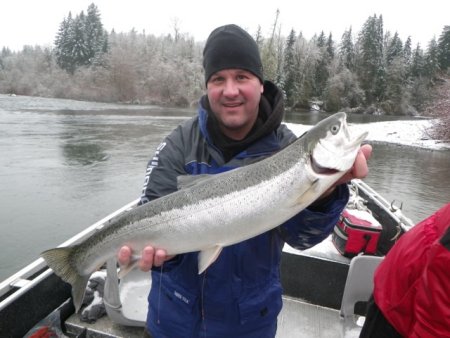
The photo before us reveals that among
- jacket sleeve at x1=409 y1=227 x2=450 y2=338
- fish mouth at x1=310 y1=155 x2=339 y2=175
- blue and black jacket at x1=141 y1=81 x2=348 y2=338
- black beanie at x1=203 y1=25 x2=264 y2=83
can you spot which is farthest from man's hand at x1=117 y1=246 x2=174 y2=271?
jacket sleeve at x1=409 y1=227 x2=450 y2=338

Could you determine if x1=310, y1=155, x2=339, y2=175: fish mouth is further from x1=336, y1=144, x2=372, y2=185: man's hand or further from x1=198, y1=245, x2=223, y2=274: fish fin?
x1=198, y1=245, x2=223, y2=274: fish fin

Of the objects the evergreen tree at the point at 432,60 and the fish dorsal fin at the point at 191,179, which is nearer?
the fish dorsal fin at the point at 191,179

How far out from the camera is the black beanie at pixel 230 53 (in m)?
2.39

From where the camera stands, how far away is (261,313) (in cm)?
226

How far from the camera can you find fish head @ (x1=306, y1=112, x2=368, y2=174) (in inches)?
76.1

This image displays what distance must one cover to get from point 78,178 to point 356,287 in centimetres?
1203

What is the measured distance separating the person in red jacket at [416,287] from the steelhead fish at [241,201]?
482 millimetres

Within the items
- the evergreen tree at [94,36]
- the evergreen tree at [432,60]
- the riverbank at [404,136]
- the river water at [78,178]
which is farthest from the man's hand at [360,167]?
the evergreen tree at [94,36]

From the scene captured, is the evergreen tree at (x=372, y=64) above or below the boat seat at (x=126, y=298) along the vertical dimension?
above

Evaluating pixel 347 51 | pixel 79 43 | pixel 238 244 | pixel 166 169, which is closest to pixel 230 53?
pixel 166 169

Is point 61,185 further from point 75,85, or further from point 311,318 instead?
point 75,85

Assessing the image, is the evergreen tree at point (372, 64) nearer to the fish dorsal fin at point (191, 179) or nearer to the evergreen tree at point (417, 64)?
the evergreen tree at point (417, 64)

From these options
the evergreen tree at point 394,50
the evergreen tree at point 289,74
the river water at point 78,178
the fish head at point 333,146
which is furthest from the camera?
the evergreen tree at point 394,50

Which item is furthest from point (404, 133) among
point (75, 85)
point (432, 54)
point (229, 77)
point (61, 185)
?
point (75, 85)
